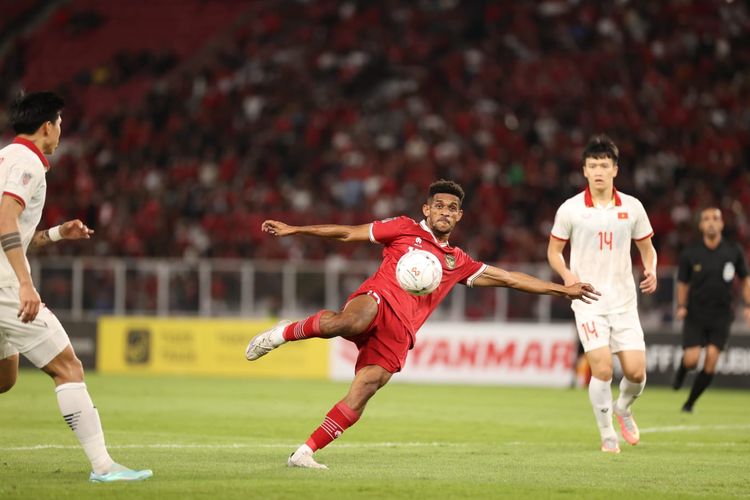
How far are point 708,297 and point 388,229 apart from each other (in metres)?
7.98

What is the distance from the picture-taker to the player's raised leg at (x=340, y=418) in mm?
9195

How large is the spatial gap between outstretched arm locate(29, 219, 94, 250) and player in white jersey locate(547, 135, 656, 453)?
4.51 m

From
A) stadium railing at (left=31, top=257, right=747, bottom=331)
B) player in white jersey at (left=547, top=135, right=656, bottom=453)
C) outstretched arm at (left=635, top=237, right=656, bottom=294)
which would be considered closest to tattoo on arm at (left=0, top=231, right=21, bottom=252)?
player in white jersey at (left=547, top=135, right=656, bottom=453)

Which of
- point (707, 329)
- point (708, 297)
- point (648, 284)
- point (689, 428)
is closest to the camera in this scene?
point (648, 284)

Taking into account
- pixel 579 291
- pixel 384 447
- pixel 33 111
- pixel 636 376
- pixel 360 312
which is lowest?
pixel 384 447

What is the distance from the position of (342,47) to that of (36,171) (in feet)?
83.7

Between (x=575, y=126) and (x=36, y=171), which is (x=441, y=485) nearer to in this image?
(x=36, y=171)

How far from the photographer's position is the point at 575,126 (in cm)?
2788

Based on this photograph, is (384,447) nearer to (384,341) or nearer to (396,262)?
(384,341)

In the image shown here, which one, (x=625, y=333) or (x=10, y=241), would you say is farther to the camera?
(x=625, y=333)

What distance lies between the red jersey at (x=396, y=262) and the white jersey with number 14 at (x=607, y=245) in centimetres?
187

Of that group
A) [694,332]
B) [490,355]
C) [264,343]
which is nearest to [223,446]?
[264,343]

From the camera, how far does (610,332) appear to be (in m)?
11.4

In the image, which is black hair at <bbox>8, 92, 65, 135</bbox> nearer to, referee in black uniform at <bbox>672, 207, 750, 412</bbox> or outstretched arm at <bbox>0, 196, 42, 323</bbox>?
outstretched arm at <bbox>0, 196, 42, 323</bbox>
